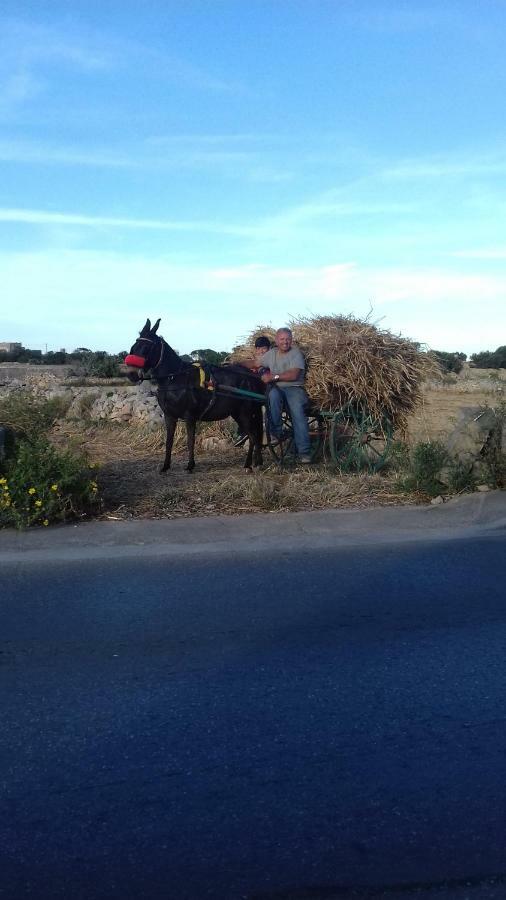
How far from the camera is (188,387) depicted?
11.9m

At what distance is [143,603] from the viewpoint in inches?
262

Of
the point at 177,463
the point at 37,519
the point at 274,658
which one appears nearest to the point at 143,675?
the point at 274,658

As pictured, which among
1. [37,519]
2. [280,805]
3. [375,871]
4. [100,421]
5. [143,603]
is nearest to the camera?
[375,871]

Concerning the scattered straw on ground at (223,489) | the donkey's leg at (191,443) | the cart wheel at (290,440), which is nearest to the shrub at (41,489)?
the scattered straw on ground at (223,489)

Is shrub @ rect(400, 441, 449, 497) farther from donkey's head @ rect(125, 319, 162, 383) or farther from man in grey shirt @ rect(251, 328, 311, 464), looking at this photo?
donkey's head @ rect(125, 319, 162, 383)

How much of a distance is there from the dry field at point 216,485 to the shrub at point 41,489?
39cm

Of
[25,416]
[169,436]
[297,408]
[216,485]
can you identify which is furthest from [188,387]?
[25,416]

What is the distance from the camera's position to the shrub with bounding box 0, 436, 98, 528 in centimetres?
899

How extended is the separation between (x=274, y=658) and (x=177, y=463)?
26.1 ft

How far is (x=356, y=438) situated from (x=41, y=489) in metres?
4.84

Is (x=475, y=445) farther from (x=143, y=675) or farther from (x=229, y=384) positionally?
(x=143, y=675)

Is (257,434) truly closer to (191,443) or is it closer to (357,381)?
(191,443)

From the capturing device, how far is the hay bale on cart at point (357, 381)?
12125 mm

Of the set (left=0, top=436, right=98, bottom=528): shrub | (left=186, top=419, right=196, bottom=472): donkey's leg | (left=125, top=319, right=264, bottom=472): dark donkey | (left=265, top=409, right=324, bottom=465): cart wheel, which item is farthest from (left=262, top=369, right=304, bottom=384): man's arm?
(left=0, top=436, right=98, bottom=528): shrub
